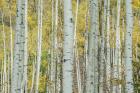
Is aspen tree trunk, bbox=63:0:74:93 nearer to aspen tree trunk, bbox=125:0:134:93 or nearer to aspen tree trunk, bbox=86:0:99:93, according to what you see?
aspen tree trunk, bbox=86:0:99:93

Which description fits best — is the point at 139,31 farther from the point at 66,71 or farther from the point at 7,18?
the point at 66,71

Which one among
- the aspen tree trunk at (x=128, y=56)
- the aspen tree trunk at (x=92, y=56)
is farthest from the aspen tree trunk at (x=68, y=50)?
the aspen tree trunk at (x=128, y=56)

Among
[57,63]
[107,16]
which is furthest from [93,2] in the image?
[57,63]

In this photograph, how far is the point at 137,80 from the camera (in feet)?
55.1

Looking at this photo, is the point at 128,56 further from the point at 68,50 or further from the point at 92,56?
the point at 68,50

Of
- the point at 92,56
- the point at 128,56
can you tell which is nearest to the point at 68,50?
the point at 92,56

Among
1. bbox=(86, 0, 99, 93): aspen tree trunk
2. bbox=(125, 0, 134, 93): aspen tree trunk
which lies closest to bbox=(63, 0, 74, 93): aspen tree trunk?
bbox=(86, 0, 99, 93): aspen tree trunk

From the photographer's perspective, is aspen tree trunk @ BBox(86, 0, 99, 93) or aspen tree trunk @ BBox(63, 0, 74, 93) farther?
aspen tree trunk @ BBox(86, 0, 99, 93)

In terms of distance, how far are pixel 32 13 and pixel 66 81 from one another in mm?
22183

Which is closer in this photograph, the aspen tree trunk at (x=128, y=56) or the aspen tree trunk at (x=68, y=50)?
A: the aspen tree trunk at (x=68, y=50)

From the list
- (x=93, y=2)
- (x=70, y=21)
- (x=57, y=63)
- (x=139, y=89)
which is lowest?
(x=139, y=89)

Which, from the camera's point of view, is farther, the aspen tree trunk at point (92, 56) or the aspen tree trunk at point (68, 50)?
the aspen tree trunk at point (92, 56)

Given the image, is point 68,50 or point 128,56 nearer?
point 68,50

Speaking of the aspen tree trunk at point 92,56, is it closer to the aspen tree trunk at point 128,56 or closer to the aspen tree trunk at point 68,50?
the aspen tree trunk at point 128,56
